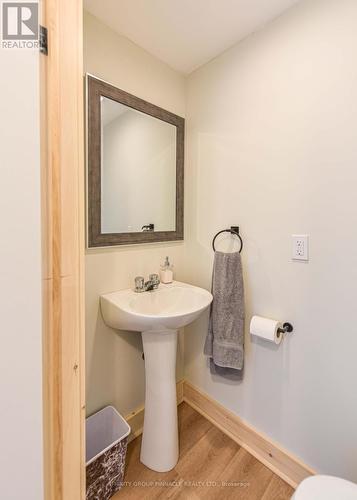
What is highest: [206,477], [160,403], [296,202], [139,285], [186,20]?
[186,20]

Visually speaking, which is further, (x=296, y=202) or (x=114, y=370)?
(x=114, y=370)

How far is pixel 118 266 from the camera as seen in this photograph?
1.33 metres

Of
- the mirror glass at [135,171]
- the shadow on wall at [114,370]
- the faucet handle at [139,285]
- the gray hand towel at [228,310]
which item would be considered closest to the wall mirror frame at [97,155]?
the mirror glass at [135,171]

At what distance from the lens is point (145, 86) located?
1399 millimetres

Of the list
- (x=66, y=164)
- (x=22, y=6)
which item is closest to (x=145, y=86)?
(x=22, y=6)

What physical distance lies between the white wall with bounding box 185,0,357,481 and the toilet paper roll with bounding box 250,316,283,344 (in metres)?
0.07

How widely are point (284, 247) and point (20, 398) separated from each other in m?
1.22

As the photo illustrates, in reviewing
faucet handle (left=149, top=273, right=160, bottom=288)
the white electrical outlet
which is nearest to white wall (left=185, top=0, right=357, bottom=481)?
the white electrical outlet

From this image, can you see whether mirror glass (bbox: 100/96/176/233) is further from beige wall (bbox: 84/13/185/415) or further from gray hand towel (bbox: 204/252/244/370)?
gray hand towel (bbox: 204/252/244/370)

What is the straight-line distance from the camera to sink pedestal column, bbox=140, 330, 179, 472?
1235 millimetres

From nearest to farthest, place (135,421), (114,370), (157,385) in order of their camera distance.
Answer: (157,385)
(114,370)
(135,421)

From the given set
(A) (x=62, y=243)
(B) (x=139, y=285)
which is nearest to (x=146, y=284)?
(B) (x=139, y=285)
